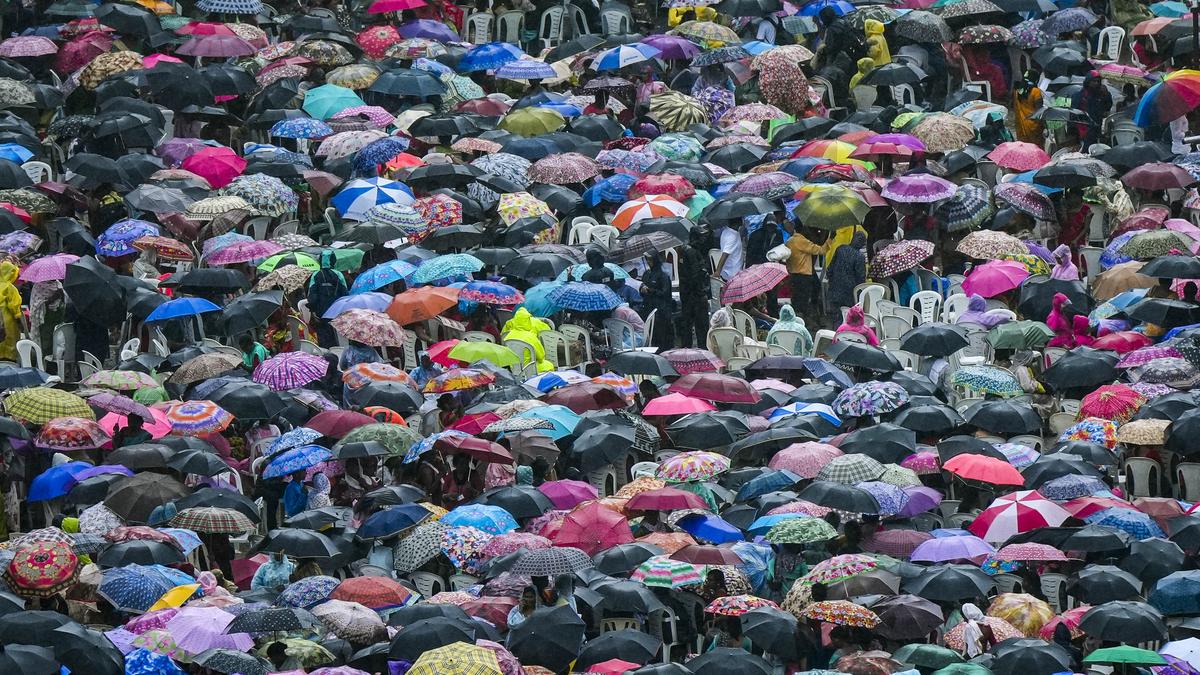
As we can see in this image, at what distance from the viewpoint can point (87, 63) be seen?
105ft

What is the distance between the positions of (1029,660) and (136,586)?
5980 millimetres

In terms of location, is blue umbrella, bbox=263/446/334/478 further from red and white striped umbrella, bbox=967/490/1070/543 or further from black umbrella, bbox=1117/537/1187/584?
black umbrella, bbox=1117/537/1187/584

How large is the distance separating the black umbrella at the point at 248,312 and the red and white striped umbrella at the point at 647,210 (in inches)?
169

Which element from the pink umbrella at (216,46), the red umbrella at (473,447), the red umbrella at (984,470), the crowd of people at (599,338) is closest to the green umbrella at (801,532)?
the crowd of people at (599,338)

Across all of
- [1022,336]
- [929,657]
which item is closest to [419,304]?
[1022,336]

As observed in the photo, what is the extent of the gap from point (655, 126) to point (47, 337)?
322 inches

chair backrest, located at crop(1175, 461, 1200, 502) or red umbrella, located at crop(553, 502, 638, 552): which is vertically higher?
red umbrella, located at crop(553, 502, 638, 552)

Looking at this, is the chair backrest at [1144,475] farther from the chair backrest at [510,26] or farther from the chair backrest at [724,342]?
the chair backrest at [510,26]

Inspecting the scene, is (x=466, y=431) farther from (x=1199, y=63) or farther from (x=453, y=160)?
(x=1199, y=63)

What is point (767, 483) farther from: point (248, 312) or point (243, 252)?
point (243, 252)

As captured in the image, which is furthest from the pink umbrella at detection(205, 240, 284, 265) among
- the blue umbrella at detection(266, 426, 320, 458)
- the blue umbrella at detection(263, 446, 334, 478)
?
the blue umbrella at detection(263, 446, 334, 478)

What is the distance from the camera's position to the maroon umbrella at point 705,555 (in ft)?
63.6

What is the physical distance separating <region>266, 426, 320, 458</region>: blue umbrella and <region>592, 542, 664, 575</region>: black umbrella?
296 cm

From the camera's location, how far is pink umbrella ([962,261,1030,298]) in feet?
85.4
